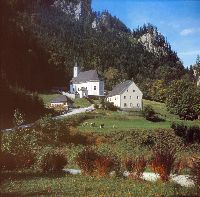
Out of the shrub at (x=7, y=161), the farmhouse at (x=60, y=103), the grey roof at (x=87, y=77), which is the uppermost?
the grey roof at (x=87, y=77)

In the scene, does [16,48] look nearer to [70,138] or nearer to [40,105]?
[40,105]

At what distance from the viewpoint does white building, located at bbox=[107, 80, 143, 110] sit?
1686 inches

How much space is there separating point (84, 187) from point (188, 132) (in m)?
15.7

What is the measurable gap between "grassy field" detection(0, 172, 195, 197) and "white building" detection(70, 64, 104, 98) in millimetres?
43108

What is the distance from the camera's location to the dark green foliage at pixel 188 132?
2299 centimetres

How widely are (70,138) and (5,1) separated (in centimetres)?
1383

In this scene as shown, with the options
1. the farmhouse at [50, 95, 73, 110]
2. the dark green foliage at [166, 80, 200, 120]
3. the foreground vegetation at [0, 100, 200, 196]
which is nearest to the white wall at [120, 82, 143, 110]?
the farmhouse at [50, 95, 73, 110]

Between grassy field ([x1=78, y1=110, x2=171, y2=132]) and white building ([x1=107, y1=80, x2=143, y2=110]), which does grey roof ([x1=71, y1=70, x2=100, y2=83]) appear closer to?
white building ([x1=107, y1=80, x2=143, y2=110])

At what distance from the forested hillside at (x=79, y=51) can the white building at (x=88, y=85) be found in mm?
1790

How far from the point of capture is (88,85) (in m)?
57.1

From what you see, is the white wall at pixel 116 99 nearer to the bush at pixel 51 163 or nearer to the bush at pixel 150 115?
the bush at pixel 150 115

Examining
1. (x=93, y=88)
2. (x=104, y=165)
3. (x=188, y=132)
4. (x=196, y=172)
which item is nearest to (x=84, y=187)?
(x=104, y=165)

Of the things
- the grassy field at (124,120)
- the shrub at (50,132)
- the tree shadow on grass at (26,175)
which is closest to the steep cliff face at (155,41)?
the grassy field at (124,120)

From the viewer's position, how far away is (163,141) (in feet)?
76.7
